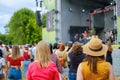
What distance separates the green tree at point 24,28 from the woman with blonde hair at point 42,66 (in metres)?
63.1

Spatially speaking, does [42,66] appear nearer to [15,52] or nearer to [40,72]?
[40,72]

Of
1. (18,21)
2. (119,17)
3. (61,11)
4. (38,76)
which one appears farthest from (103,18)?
(18,21)

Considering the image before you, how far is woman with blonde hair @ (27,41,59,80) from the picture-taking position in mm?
4676

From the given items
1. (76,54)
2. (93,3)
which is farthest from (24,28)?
(76,54)

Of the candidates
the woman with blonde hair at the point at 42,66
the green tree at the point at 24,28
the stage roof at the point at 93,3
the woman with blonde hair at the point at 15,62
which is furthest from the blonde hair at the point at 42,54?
the green tree at the point at 24,28

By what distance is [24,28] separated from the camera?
7588 centimetres

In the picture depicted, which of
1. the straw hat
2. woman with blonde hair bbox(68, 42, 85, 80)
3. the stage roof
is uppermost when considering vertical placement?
the stage roof

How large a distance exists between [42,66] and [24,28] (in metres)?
71.6

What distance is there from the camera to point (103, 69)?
415 cm

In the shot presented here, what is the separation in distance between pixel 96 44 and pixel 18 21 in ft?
256

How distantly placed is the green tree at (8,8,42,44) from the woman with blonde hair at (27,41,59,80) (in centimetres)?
6310

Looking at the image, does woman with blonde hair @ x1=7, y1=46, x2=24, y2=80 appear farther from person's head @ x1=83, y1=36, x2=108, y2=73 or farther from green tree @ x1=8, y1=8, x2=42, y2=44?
green tree @ x1=8, y1=8, x2=42, y2=44

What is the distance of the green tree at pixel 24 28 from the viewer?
233 ft

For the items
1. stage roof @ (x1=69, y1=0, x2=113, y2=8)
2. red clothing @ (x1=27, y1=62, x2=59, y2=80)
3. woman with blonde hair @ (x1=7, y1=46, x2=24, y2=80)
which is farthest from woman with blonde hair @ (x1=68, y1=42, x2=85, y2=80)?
stage roof @ (x1=69, y1=0, x2=113, y2=8)
